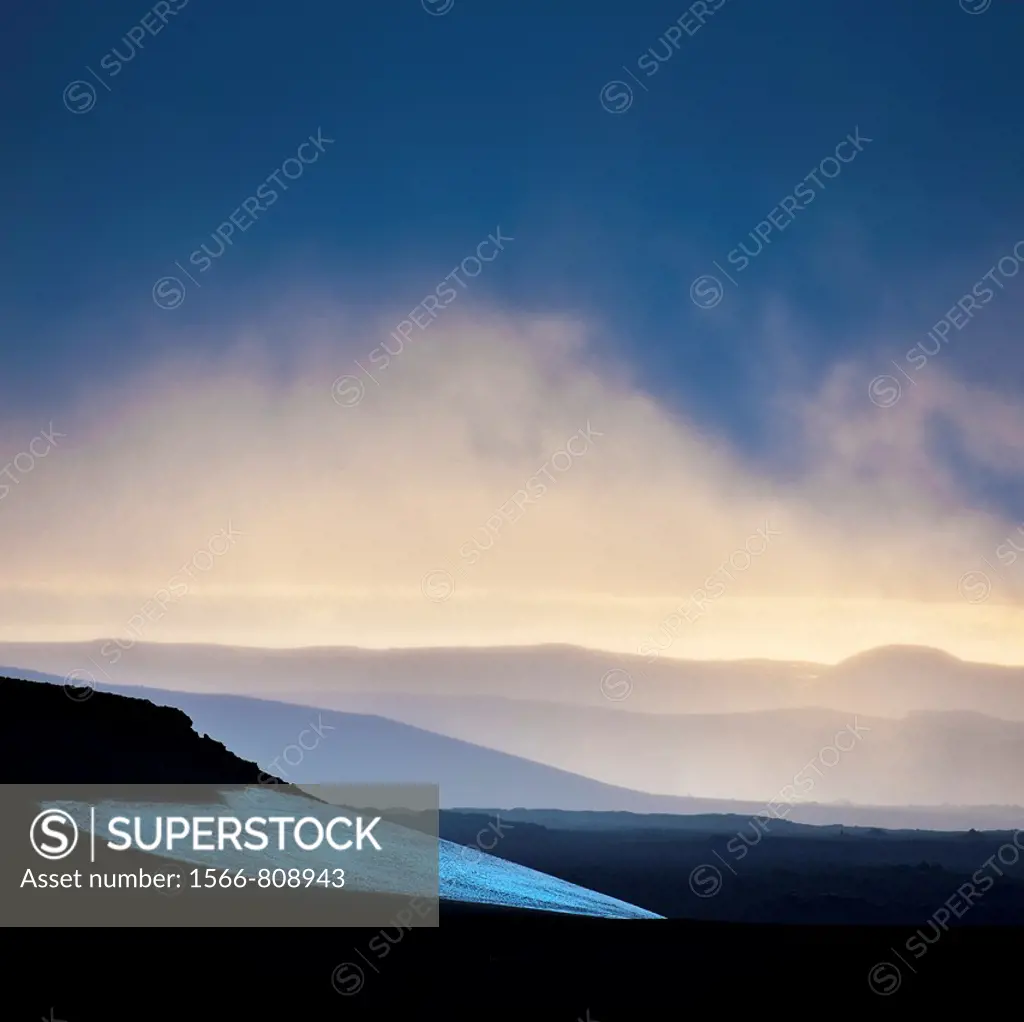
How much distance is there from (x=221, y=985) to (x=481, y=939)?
566 cm

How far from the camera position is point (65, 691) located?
150 ft

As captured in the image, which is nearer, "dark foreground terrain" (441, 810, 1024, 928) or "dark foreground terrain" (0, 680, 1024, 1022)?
"dark foreground terrain" (0, 680, 1024, 1022)

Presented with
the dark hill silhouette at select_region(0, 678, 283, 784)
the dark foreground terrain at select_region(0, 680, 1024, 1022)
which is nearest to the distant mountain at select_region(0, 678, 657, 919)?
the dark hill silhouette at select_region(0, 678, 283, 784)

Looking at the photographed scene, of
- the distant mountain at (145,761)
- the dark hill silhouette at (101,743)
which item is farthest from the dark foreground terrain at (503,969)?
the dark hill silhouette at (101,743)

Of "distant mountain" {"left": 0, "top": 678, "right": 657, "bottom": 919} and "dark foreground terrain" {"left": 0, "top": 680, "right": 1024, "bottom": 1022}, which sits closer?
"dark foreground terrain" {"left": 0, "top": 680, "right": 1024, "bottom": 1022}

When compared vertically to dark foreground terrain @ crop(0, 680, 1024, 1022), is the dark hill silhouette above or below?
above

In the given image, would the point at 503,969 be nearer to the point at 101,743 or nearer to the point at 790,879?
the point at 101,743

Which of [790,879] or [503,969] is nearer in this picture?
[503,969]

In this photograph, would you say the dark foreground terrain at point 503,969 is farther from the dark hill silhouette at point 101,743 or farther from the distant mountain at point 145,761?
the dark hill silhouette at point 101,743

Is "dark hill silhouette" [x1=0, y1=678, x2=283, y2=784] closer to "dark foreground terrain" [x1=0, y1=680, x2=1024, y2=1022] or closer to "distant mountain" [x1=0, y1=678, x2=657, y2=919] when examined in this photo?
"distant mountain" [x1=0, y1=678, x2=657, y2=919]

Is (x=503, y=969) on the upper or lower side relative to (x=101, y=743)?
lower

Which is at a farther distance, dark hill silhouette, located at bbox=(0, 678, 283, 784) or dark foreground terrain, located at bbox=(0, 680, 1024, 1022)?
dark hill silhouette, located at bbox=(0, 678, 283, 784)

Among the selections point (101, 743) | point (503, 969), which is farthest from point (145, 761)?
point (503, 969)

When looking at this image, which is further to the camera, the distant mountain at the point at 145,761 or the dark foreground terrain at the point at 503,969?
the distant mountain at the point at 145,761
